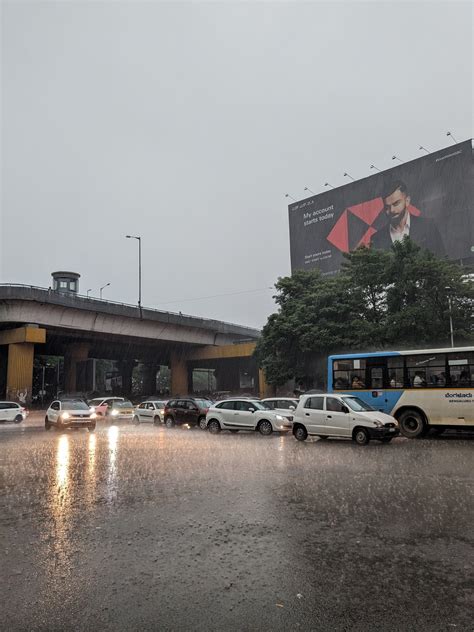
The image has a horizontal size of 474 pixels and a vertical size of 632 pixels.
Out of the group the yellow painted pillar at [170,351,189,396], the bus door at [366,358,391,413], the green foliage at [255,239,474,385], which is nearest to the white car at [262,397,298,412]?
the bus door at [366,358,391,413]

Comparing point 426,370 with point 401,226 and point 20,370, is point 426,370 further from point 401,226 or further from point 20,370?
point 401,226

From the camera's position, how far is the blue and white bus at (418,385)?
16.6 meters

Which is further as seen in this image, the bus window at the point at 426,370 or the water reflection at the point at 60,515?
the bus window at the point at 426,370

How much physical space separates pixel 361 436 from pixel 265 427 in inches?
196

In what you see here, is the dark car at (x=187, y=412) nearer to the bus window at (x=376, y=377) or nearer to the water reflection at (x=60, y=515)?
the bus window at (x=376, y=377)

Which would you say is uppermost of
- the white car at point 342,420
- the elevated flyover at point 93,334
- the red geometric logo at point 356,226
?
the red geometric logo at point 356,226

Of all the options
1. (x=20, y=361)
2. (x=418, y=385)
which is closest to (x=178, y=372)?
(x=20, y=361)

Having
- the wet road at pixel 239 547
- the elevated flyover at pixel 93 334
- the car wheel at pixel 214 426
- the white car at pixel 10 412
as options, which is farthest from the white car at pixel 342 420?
the elevated flyover at pixel 93 334

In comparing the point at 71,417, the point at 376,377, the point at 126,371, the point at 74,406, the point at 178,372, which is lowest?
the point at 71,417

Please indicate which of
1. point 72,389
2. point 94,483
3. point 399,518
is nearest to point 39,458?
point 94,483

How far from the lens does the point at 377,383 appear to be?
1872 cm

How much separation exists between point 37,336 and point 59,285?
108ft

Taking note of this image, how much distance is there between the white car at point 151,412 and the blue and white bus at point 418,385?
12.5 metres

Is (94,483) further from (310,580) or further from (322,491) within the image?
(310,580)
